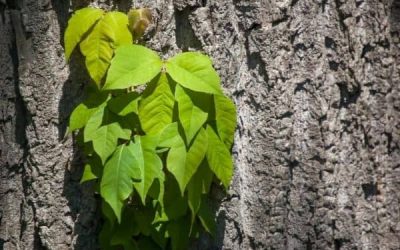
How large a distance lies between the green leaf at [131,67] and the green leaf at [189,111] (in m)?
0.09

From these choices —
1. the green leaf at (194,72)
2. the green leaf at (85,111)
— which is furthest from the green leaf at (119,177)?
the green leaf at (194,72)

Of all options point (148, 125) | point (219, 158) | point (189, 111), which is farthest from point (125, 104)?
point (219, 158)

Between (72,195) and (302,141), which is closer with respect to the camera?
(302,141)

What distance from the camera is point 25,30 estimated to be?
1.96 metres

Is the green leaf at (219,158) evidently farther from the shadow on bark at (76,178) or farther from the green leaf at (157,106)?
the shadow on bark at (76,178)

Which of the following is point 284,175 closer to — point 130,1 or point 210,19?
point 210,19

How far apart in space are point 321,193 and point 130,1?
802mm

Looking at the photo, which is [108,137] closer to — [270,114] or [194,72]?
[194,72]

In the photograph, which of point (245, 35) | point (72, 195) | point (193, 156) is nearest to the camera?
point (193, 156)

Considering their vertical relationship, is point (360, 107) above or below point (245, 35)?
below

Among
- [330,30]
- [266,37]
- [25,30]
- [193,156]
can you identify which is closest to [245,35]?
[266,37]

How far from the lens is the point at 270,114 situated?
74.1 inches

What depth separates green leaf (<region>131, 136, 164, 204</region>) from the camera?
5.78 ft

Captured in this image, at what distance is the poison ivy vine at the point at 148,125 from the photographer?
1.74 metres
